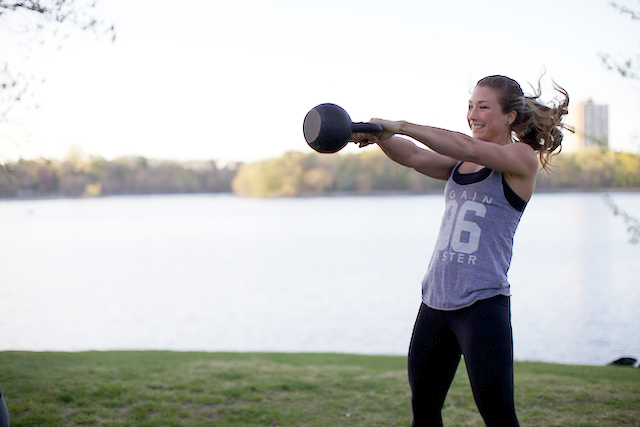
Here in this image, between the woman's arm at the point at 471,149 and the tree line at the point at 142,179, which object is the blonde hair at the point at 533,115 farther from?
the tree line at the point at 142,179

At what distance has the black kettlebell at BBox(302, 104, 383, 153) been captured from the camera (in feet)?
8.09

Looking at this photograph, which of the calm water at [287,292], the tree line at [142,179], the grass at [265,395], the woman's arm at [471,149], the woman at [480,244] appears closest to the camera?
the woman's arm at [471,149]

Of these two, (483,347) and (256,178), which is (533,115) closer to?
(483,347)

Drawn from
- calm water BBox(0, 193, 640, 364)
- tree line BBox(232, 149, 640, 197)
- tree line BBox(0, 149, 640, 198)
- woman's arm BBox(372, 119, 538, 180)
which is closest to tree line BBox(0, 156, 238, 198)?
Answer: tree line BBox(0, 149, 640, 198)

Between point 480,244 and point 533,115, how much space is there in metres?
0.62

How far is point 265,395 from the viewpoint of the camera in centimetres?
590

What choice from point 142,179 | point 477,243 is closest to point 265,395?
point 477,243

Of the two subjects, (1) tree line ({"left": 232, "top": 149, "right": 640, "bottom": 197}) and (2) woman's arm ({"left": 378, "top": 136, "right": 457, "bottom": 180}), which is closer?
(2) woman's arm ({"left": 378, "top": 136, "right": 457, "bottom": 180})

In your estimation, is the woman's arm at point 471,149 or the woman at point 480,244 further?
the woman at point 480,244

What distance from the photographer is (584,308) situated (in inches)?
750

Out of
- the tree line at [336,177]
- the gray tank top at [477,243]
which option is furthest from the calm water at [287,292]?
the tree line at [336,177]

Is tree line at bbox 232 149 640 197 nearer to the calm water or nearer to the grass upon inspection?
the calm water

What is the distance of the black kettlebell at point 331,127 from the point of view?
8.09ft

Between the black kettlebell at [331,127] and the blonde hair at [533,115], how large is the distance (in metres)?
0.64
